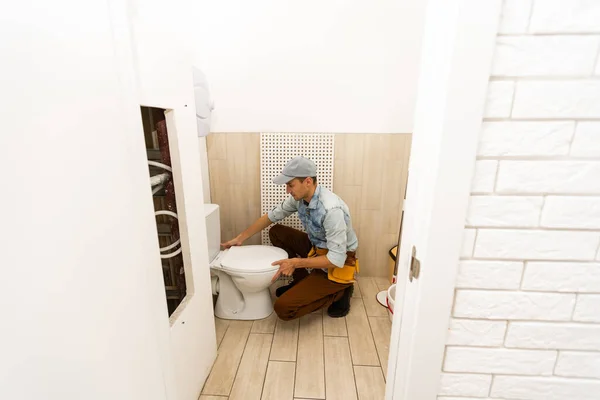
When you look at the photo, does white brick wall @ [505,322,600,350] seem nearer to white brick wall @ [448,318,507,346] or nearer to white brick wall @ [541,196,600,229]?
white brick wall @ [448,318,507,346]

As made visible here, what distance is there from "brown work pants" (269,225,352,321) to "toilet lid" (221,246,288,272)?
0.21 metres

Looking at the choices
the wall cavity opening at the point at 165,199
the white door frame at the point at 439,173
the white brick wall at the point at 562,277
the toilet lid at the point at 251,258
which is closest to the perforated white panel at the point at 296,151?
the toilet lid at the point at 251,258

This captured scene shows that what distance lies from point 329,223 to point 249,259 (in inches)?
22.6

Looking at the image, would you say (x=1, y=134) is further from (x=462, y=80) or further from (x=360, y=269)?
(x=360, y=269)

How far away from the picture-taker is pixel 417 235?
717mm

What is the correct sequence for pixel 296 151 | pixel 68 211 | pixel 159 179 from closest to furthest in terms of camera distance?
1. pixel 68 211
2. pixel 159 179
3. pixel 296 151

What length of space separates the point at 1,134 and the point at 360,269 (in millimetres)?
2471

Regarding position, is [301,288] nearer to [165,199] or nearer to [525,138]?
[165,199]

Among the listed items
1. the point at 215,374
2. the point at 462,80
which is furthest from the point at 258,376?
the point at 462,80

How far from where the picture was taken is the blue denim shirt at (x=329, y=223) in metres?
1.97

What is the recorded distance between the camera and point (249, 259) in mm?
2068

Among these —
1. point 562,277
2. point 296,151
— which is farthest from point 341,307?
point 562,277

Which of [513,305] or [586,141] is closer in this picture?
[586,141]

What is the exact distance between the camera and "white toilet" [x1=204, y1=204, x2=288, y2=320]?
1.99m
